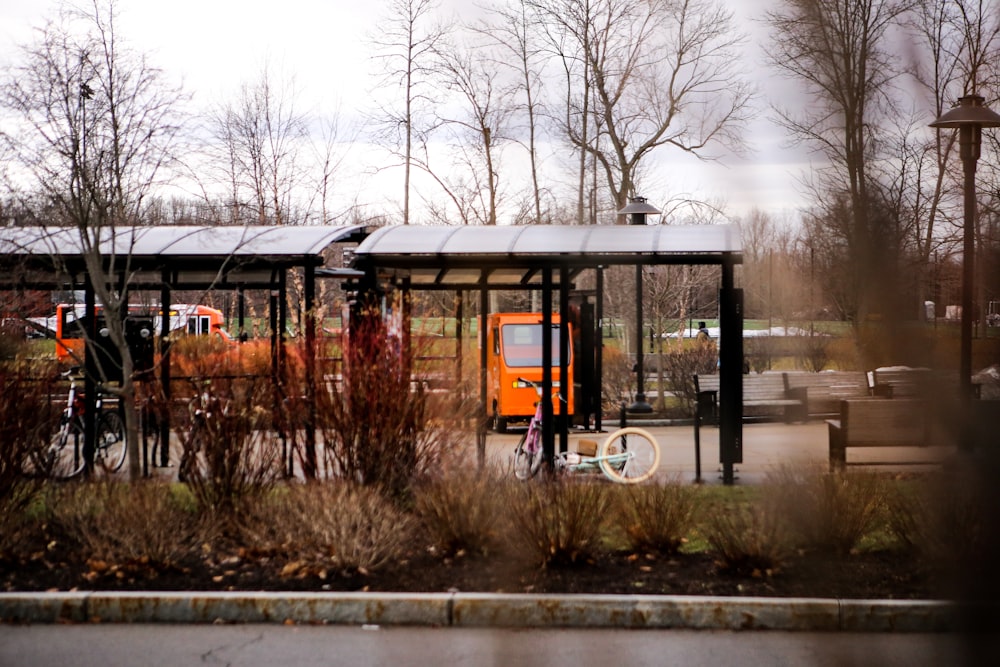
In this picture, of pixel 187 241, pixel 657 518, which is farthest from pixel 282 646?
pixel 187 241

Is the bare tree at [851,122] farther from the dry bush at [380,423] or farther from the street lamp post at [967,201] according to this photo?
the dry bush at [380,423]

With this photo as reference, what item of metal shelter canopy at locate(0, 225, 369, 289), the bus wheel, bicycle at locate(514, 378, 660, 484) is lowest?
the bus wheel

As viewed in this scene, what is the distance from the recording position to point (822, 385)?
0.89m

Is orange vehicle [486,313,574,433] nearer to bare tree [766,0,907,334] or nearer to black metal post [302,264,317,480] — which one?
black metal post [302,264,317,480]

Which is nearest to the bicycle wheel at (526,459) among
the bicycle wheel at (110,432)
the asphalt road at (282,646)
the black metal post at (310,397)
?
the black metal post at (310,397)

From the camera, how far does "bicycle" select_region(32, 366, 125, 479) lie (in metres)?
7.81

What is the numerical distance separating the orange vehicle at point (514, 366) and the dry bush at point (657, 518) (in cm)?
1019

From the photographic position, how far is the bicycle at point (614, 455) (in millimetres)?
10273

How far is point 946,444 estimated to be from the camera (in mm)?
746

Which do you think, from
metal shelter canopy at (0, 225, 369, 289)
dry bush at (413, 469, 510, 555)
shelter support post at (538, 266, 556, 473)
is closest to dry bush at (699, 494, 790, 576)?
dry bush at (413, 469, 510, 555)

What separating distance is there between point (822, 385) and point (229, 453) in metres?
7.09

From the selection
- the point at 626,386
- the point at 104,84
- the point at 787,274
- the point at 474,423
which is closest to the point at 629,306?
the point at 626,386

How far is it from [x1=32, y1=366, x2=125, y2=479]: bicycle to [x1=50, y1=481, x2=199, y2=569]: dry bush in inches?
24.8

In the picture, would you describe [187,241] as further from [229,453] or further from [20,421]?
[229,453]
